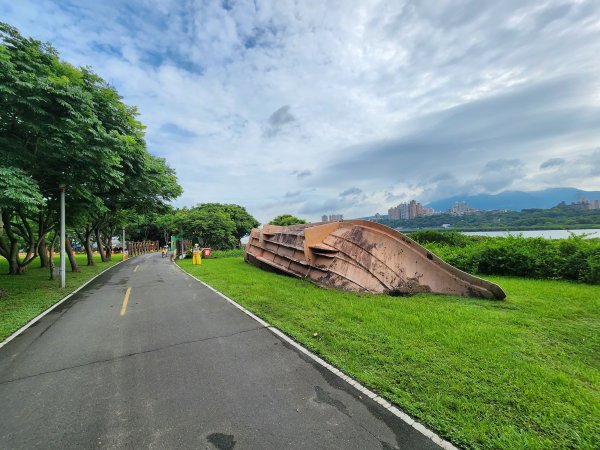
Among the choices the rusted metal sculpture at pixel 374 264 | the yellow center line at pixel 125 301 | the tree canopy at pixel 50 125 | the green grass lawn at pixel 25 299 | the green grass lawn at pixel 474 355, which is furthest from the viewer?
the rusted metal sculpture at pixel 374 264

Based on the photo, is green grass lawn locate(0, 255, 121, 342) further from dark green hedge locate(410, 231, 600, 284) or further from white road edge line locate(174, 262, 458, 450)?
dark green hedge locate(410, 231, 600, 284)

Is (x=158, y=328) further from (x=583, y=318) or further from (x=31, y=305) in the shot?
(x=583, y=318)

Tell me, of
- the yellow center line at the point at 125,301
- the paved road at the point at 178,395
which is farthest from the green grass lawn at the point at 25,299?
the yellow center line at the point at 125,301

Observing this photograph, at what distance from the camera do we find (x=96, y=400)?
3.61m

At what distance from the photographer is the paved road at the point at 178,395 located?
294 cm

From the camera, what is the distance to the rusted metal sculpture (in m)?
8.97

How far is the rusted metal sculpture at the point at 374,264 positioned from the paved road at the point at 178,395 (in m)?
4.54

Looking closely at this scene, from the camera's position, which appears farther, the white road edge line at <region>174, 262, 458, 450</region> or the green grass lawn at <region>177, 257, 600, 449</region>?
the green grass lawn at <region>177, 257, 600, 449</region>

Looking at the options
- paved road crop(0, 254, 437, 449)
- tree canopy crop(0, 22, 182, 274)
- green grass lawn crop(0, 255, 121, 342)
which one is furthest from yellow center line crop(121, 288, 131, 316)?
tree canopy crop(0, 22, 182, 274)

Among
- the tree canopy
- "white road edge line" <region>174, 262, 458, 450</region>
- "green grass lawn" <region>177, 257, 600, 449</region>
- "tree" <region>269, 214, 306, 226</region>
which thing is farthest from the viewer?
"tree" <region>269, 214, 306, 226</region>

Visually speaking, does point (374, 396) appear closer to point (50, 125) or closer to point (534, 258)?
point (50, 125)

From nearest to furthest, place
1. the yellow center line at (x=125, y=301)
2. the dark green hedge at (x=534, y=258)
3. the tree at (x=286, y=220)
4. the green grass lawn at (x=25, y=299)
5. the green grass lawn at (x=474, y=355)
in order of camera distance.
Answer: the green grass lawn at (x=474, y=355)
the green grass lawn at (x=25, y=299)
the yellow center line at (x=125, y=301)
the dark green hedge at (x=534, y=258)
the tree at (x=286, y=220)

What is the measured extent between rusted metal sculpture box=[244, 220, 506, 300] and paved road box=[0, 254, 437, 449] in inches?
179

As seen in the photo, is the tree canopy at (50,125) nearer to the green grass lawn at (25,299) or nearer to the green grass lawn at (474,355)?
the green grass lawn at (25,299)
